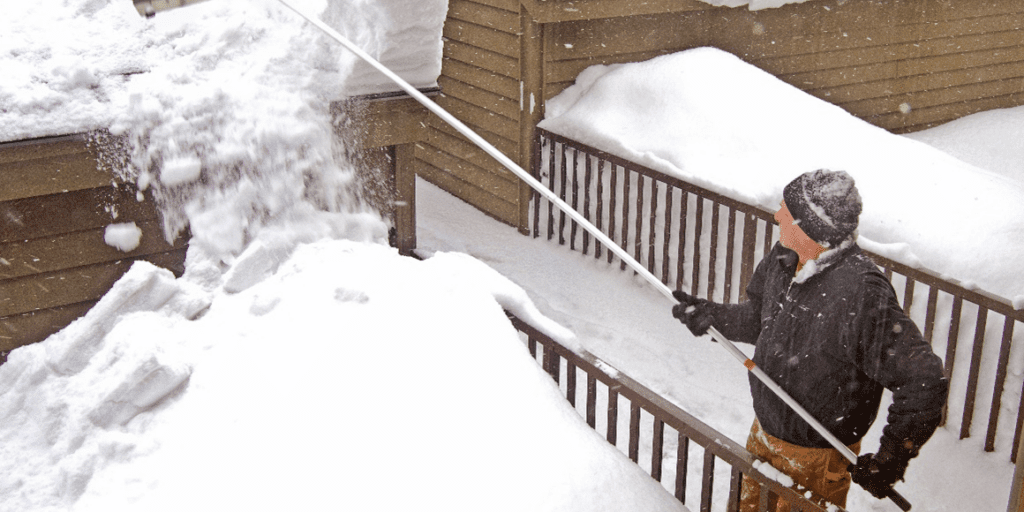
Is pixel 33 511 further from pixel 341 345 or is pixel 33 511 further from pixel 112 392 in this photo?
pixel 341 345

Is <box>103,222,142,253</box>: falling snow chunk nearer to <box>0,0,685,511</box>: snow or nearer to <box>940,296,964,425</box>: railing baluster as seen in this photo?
<box>0,0,685,511</box>: snow

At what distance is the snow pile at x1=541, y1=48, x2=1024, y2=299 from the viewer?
470 centimetres

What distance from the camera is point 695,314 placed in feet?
10.5

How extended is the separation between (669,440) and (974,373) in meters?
1.56

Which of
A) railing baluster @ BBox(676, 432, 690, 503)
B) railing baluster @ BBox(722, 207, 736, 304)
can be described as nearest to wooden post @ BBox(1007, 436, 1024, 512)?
railing baluster @ BBox(676, 432, 690, 503)

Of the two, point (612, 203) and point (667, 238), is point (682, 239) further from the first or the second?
point (612, 203)

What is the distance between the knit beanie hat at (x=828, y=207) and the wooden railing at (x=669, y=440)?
818mm

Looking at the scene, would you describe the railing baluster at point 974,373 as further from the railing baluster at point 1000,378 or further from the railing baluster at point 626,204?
the railing baluster at point 626,204

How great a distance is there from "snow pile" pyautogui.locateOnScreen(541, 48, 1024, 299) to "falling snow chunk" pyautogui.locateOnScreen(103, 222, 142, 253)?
3.35 meters

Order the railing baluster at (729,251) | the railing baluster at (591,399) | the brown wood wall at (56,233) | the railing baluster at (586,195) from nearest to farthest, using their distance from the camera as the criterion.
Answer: the railing baluster at (591,399)
the brown wood wall at (56,233)
the railing baluster at (729,251)
the railing baluster at (586,195)

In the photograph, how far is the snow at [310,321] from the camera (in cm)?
291

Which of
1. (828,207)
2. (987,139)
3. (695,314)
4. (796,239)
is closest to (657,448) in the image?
(695,314)

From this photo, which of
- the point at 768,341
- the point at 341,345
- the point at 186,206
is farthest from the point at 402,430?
the point at 186,206

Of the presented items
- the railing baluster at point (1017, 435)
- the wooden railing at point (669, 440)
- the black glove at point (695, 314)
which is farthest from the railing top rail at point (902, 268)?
the black glove at point (695, 314)
